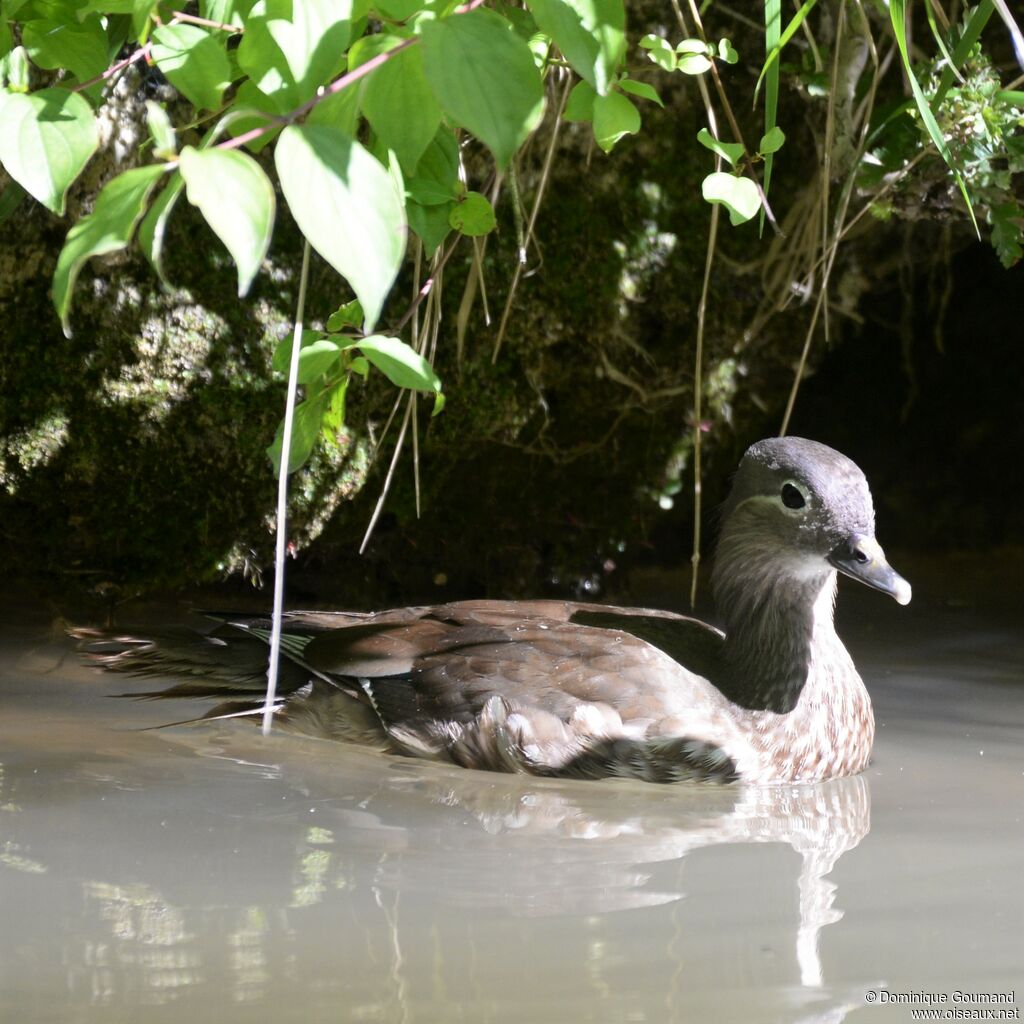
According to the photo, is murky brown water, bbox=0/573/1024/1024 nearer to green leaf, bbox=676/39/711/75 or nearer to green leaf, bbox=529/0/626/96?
green leaf, bbox=529/0/626/96

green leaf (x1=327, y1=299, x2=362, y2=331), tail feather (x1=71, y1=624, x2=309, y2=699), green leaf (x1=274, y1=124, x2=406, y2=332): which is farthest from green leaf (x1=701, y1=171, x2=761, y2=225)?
tail feather (x1=71, y1=624, x2=309, y2=699)

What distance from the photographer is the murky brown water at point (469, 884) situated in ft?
6.81

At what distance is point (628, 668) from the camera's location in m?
3.74

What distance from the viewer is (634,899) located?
250 cm

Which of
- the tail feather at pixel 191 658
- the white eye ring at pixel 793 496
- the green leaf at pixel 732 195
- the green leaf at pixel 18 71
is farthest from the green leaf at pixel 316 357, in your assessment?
the white eye ring at pixel 793 496

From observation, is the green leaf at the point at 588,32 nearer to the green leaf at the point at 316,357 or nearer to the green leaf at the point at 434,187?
the green leaf at the point at 434,187

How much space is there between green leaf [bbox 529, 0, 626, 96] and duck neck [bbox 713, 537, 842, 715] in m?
2.56

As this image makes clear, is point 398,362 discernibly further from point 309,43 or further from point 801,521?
point 801,521

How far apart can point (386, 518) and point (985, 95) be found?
9.27 ft

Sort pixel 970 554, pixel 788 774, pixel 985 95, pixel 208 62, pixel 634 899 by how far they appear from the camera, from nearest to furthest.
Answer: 1. pixel 208 62
2. pixel 634 899
3. pixel 788 774
4. pixel 985 95
5. pixel 970 554

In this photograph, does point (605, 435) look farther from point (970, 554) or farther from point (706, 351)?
point (970, 554)

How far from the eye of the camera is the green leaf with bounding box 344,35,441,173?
5.40ft

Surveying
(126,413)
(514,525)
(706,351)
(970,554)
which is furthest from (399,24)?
(970,554)

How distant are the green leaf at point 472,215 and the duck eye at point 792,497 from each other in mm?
1324
